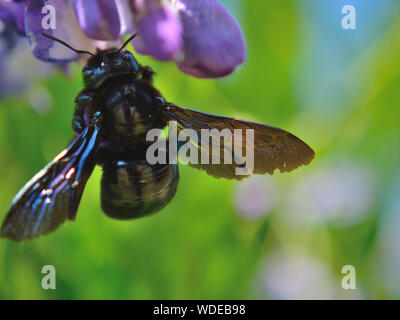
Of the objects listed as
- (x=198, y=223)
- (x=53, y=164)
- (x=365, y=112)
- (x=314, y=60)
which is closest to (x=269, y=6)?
(x=314, y=60)

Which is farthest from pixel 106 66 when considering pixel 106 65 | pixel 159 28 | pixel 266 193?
pixel 266 193

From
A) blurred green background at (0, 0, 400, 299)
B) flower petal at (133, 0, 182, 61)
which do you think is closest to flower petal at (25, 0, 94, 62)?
flower petal at (133, 0, 182, 61)

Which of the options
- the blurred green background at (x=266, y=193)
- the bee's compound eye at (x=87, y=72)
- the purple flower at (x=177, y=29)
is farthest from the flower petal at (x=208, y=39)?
the blurred green background at (x=266, y=193)

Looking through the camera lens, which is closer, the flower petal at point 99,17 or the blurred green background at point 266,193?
the flower petal at point 99,17

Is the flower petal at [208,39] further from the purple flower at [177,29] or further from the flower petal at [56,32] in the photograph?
the flower petal at [56,32]

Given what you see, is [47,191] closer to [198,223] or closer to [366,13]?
[198,223]

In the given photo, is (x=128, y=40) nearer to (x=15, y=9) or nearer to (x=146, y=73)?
(x=146, y=73)

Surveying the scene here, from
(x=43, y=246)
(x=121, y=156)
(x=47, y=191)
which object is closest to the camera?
(x=47, y=191)
